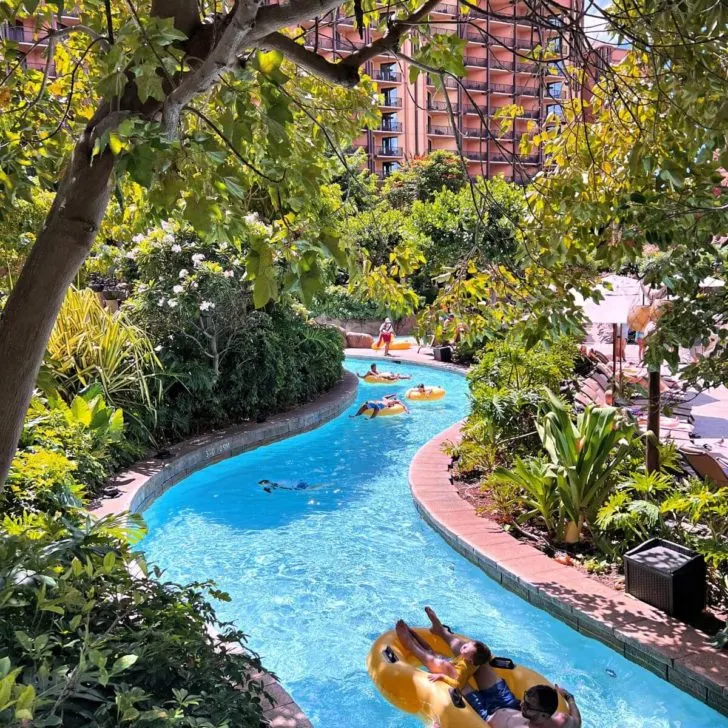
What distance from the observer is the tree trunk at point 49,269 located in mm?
2406

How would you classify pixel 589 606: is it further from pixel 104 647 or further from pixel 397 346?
pixel 397 346

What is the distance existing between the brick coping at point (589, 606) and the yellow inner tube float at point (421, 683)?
0.84 metres

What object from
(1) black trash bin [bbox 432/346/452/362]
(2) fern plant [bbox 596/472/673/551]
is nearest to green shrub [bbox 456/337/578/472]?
(2) fern plant [bbox 596/472/673/551]

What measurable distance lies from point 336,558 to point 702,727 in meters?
4.03

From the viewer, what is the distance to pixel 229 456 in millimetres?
11453

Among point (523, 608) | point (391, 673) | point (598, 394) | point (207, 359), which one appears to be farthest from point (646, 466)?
point (207, 359)

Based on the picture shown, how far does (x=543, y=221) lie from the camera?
443 cm

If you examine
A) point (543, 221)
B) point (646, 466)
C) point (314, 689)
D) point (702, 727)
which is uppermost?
point (543, 221)

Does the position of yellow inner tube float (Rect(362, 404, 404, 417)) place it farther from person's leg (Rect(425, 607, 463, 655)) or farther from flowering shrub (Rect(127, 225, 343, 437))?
person's leg (Rect(425, 607, 463, 655))

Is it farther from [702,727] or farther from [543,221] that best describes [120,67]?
[702,727]

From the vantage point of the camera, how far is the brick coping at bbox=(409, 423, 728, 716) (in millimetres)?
4598

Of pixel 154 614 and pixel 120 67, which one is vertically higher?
pixel 120 67

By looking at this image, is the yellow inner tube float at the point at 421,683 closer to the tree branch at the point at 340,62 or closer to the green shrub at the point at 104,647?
the green shrub at the point at 104,647

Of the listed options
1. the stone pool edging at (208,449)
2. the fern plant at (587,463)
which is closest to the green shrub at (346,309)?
the stone pool edging at (208,449)
